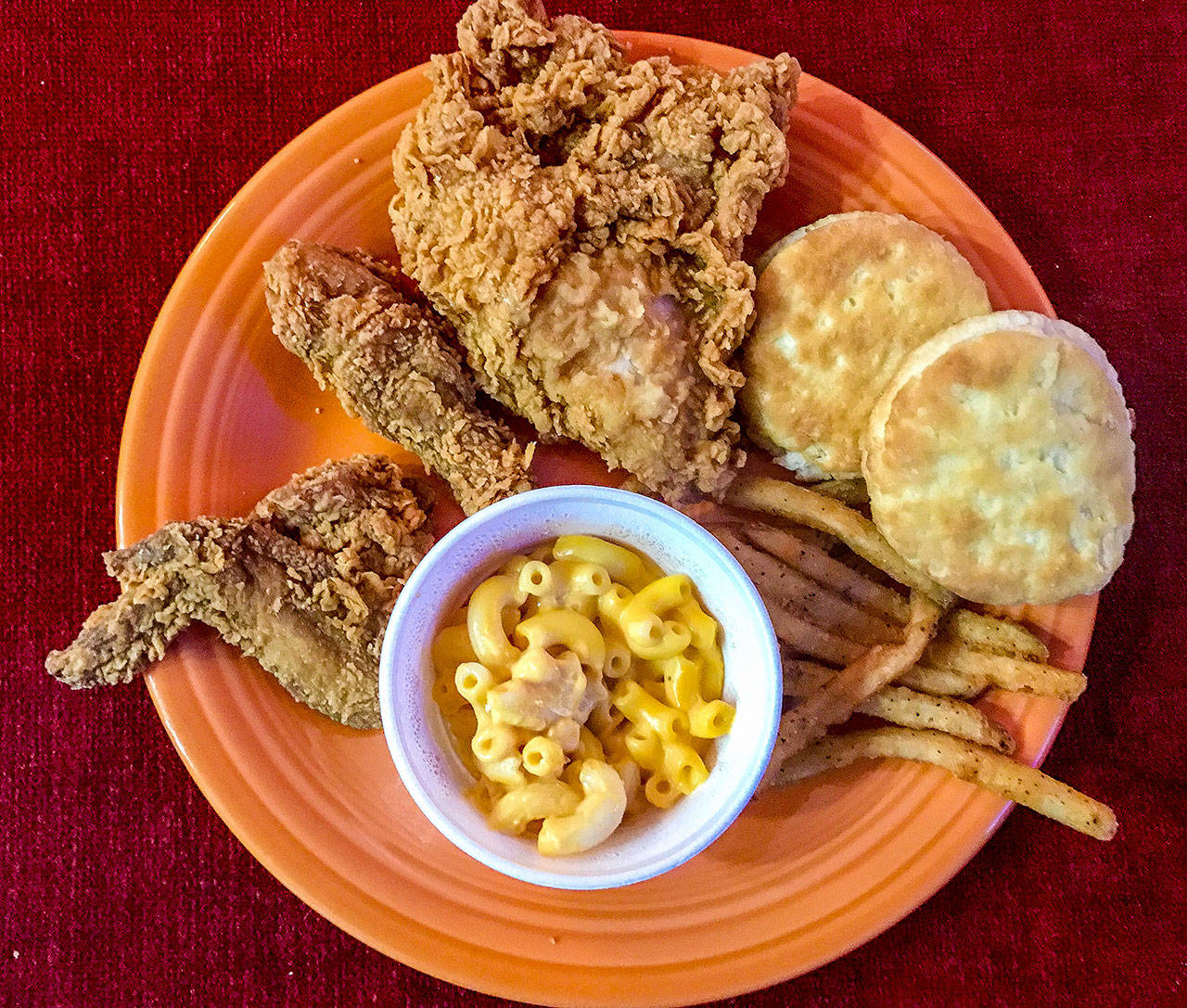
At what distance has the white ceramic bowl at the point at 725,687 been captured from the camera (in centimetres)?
152

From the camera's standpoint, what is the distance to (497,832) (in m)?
1.56

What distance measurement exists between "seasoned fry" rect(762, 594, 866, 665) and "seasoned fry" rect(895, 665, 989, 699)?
0.12 m

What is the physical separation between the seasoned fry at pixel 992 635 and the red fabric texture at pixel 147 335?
401 mm

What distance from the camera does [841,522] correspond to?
174 cm

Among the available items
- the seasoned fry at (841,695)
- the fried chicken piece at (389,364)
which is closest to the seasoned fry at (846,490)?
the seasoned fry at (841,695)

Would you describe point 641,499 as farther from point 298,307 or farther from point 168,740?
point 168,740

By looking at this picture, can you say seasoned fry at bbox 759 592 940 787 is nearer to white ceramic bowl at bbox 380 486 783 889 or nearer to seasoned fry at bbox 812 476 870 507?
white ceramic bowl at bbox 380 486 783 889

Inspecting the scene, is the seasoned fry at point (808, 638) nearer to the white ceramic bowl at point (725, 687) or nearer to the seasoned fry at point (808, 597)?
the seasoned fry at point (808, 597)

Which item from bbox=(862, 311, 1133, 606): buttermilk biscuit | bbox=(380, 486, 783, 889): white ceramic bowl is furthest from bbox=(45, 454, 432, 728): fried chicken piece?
bbox=(862, 311, 1133, 606): buttermilk biscuit

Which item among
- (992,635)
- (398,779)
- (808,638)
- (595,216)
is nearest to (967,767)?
(992,635)

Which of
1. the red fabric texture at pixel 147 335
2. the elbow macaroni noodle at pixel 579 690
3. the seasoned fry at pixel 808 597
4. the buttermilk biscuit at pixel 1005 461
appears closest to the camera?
the elbow macaroni noodle at pixel 579 690

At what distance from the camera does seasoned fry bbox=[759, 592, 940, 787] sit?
5.55 ft

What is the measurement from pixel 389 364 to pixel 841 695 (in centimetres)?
103

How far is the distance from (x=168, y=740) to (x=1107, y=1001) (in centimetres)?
212
